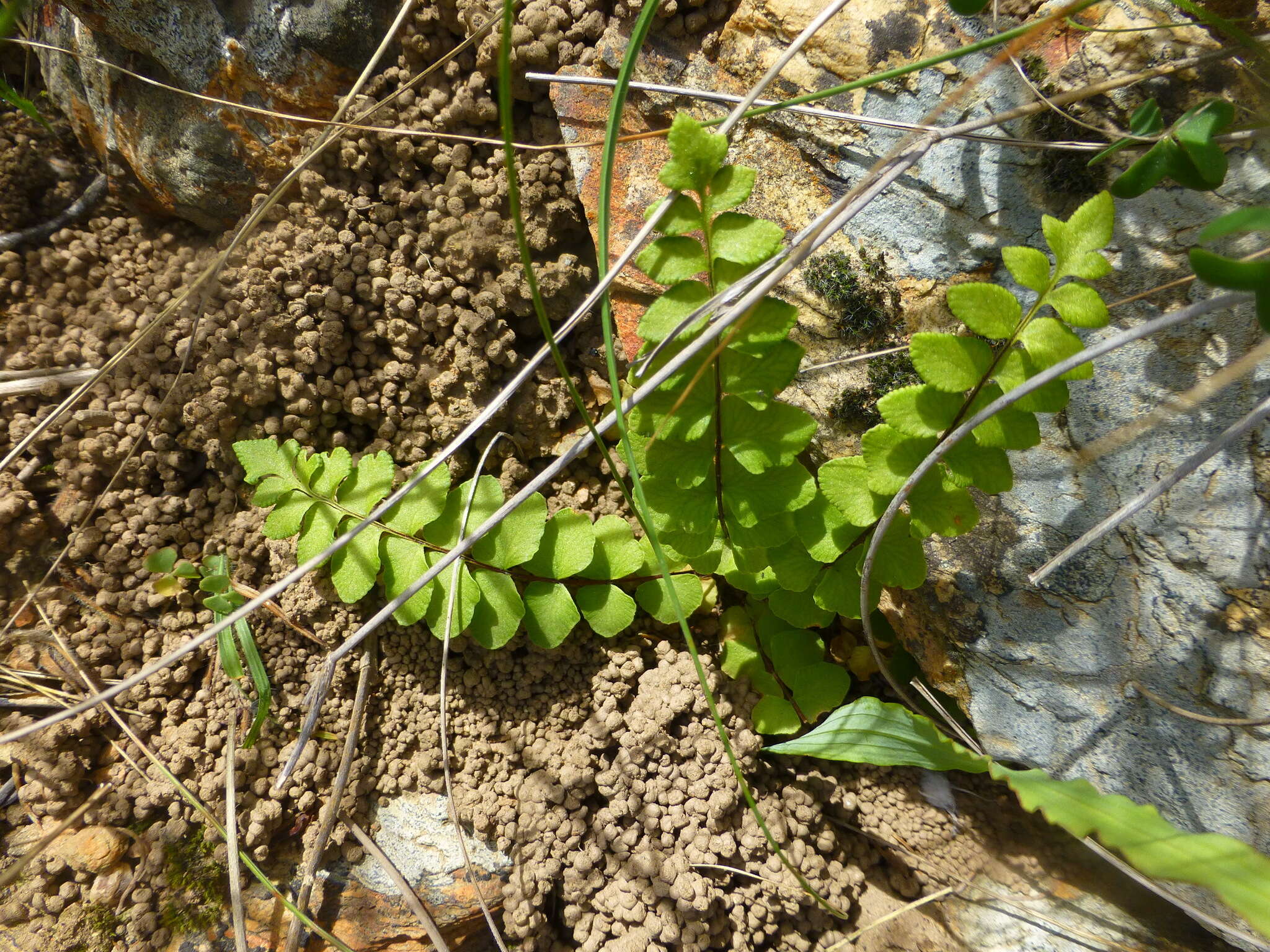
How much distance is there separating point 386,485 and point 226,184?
1.15 m

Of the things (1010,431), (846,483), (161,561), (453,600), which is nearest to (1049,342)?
(1010,431)

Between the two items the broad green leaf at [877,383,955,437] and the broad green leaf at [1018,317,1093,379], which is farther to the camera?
the broad green leaf at [877,383,955,437]

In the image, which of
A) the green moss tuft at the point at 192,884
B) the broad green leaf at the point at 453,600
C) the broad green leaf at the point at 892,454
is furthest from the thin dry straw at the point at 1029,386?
the green moss tuft at the point at 192,884

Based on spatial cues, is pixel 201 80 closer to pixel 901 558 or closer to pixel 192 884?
pixel 192 884

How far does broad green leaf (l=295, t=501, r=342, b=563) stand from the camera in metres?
1.90

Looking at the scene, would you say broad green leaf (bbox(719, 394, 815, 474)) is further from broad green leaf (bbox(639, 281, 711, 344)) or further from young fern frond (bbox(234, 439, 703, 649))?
young fern frond (bbox(234, 439, 703, 649))

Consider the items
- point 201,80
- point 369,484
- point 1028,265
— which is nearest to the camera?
point 1028,265

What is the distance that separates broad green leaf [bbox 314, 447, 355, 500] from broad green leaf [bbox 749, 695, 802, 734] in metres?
1.18

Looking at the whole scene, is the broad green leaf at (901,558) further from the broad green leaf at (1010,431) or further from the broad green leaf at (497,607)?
the broad green leaf at (497,607)

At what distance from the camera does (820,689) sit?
6.56ft

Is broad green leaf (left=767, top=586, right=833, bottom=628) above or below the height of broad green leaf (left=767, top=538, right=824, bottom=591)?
below

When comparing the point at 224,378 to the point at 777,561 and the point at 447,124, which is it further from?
the point at 777,561

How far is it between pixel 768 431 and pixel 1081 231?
71 centimetres

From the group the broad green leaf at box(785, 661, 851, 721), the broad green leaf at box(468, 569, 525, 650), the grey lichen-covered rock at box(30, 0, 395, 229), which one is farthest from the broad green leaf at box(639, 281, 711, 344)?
the grey lichen-covered rock at box(30, 0, 395, 229)
